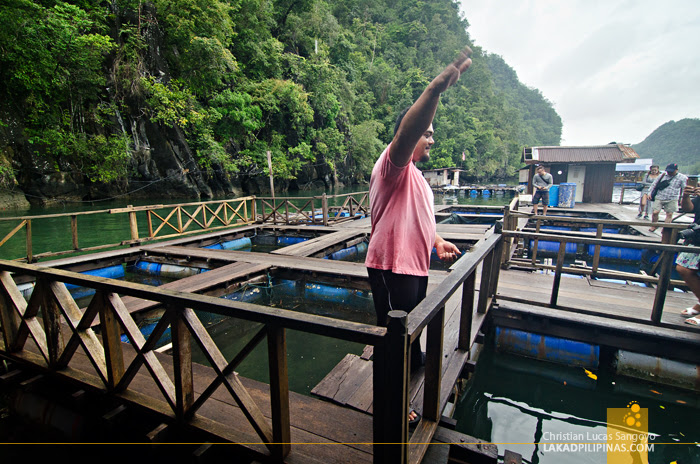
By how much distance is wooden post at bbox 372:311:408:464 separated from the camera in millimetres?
1301

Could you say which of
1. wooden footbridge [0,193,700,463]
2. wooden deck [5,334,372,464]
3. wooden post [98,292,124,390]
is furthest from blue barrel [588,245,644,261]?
wooden post [98,292,124,390]

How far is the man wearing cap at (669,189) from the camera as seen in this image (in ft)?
24.4

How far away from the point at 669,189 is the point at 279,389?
1042 centimetres

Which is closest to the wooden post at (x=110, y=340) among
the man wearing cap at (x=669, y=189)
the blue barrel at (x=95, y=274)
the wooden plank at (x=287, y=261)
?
the wooden plank at (x=287, y=261)

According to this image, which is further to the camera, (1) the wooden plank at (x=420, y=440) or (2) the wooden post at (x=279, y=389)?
(1) the wooden plank at (x=420, y=440)

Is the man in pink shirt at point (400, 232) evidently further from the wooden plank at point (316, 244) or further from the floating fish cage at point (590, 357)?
the wooden plank at point (316, 244)

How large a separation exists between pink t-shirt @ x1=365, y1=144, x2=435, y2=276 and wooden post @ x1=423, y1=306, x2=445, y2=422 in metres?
0.40

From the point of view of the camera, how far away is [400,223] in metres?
1.93

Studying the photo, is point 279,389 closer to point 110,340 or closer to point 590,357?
point 110,340

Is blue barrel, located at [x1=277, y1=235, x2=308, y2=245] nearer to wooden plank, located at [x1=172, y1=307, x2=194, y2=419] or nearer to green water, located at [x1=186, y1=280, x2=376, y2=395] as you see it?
green water, located at [x1=186, y1=280, x2=376, y2=395]

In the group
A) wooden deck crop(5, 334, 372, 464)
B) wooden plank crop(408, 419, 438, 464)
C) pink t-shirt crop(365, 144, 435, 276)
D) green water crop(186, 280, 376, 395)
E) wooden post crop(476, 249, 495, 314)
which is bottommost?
green water crop(186, 280, 376, 395)

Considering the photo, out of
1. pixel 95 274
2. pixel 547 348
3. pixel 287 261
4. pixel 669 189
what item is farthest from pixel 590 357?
pixel 95 274

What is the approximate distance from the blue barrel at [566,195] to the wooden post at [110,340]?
17106mm

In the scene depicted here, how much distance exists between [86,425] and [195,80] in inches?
954
